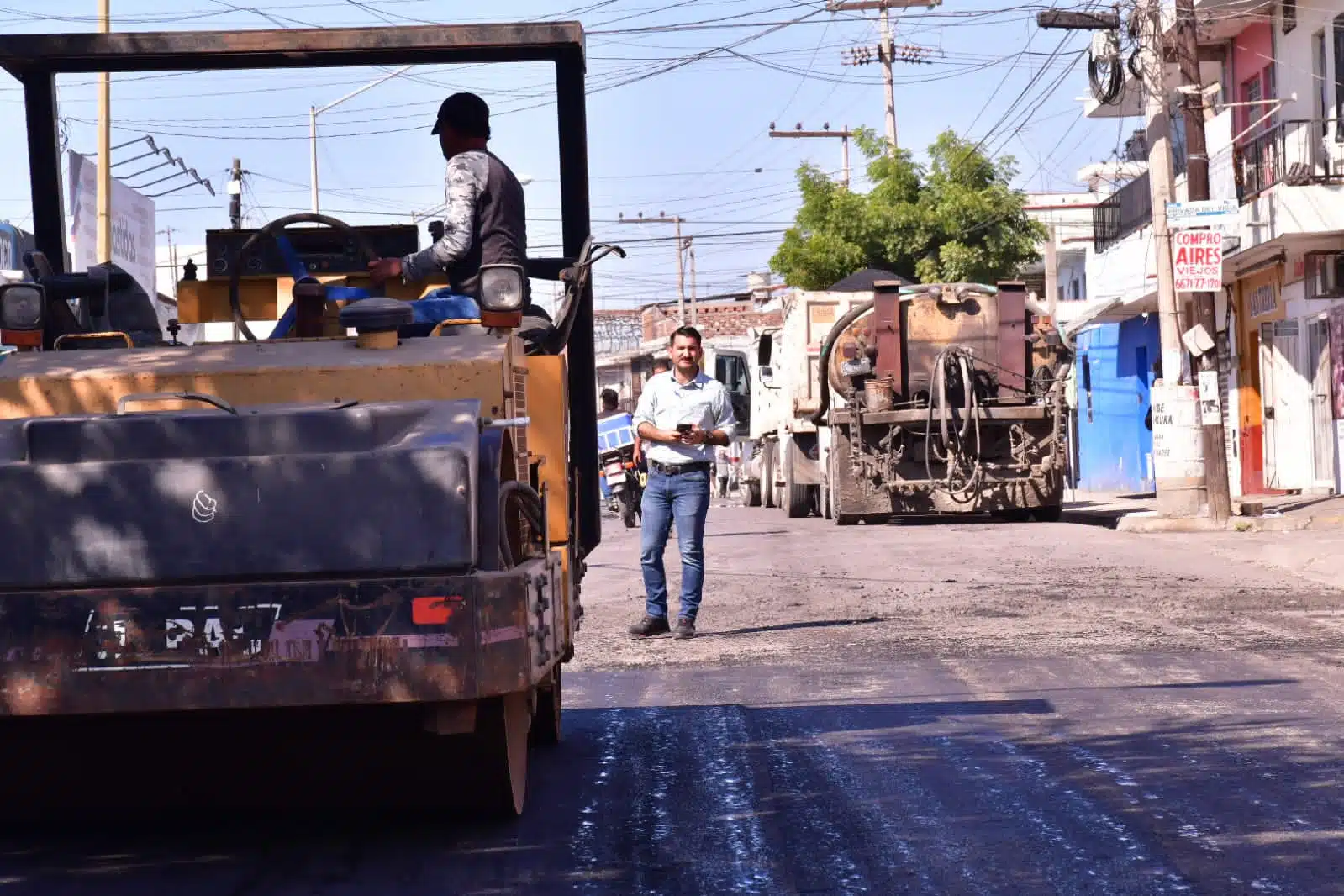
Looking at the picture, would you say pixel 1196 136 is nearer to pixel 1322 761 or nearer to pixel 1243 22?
pixel 1243 22

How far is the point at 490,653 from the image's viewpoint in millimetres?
4363

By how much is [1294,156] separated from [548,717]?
20182 mm

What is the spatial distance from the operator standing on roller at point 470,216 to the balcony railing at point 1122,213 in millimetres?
23582

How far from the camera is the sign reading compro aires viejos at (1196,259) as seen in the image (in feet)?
65.2

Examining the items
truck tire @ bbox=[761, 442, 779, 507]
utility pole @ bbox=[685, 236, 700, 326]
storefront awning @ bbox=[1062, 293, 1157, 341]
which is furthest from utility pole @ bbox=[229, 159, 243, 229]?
utility pole @ bbox=[685, 236, 700, 326]

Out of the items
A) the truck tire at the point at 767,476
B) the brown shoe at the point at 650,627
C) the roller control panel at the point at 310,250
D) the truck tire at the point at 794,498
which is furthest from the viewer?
the truck tire at the point at 767,476

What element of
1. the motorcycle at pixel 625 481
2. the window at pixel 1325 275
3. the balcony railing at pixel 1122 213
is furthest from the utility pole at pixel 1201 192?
the motorcycle at pixel 625 481

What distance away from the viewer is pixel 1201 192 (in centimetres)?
2106

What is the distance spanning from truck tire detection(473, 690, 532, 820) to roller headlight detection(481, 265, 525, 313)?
119cm

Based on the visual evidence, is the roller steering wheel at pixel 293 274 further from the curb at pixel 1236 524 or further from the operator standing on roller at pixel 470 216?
the curb at pixel 1236 524

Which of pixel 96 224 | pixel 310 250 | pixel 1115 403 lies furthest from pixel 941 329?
pixel 1115 403

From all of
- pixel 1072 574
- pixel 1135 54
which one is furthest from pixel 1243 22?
pixel 1072 574

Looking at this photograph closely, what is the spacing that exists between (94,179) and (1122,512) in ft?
50.7

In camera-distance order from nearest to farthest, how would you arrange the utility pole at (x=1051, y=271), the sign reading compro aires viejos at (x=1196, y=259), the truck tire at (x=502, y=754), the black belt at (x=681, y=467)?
the truck tire at (x=502, y=754) < the black belt at (x=681, y=467) < the sign reading compro aires viejos at (x=1196, y=259) < the utility pole at (x=1051, y=271)
